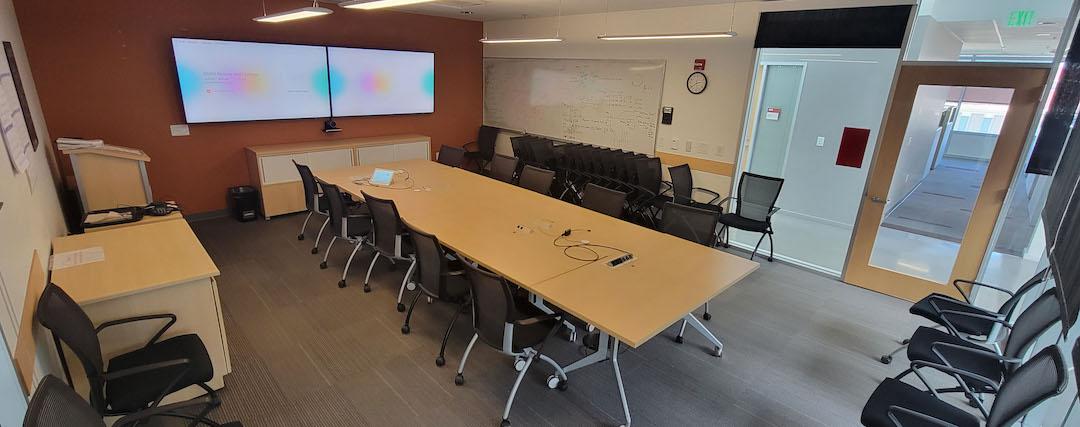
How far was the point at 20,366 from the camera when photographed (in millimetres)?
1652

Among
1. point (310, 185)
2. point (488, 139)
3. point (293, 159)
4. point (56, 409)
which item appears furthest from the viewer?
point (488, 139)

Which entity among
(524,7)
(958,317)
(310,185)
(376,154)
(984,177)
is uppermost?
(524,7)

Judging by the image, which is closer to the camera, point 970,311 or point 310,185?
point 970,311

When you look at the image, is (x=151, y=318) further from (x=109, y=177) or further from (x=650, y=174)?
(x=650, y=174)

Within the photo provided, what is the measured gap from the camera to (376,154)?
659 centimetres

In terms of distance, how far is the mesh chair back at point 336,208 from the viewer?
4.03m

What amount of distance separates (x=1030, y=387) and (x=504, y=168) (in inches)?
179

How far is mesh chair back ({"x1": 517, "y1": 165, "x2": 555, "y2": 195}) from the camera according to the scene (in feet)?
15.7

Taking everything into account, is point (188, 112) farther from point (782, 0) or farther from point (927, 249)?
point (927, 249)

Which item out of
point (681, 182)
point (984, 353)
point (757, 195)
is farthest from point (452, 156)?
point (984, 353)

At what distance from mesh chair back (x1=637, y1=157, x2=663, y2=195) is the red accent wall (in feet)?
13.4

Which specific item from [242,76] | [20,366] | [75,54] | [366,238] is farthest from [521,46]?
[20,366]

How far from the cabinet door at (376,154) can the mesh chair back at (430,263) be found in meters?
3.84

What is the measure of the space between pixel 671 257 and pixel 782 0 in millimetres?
3224
